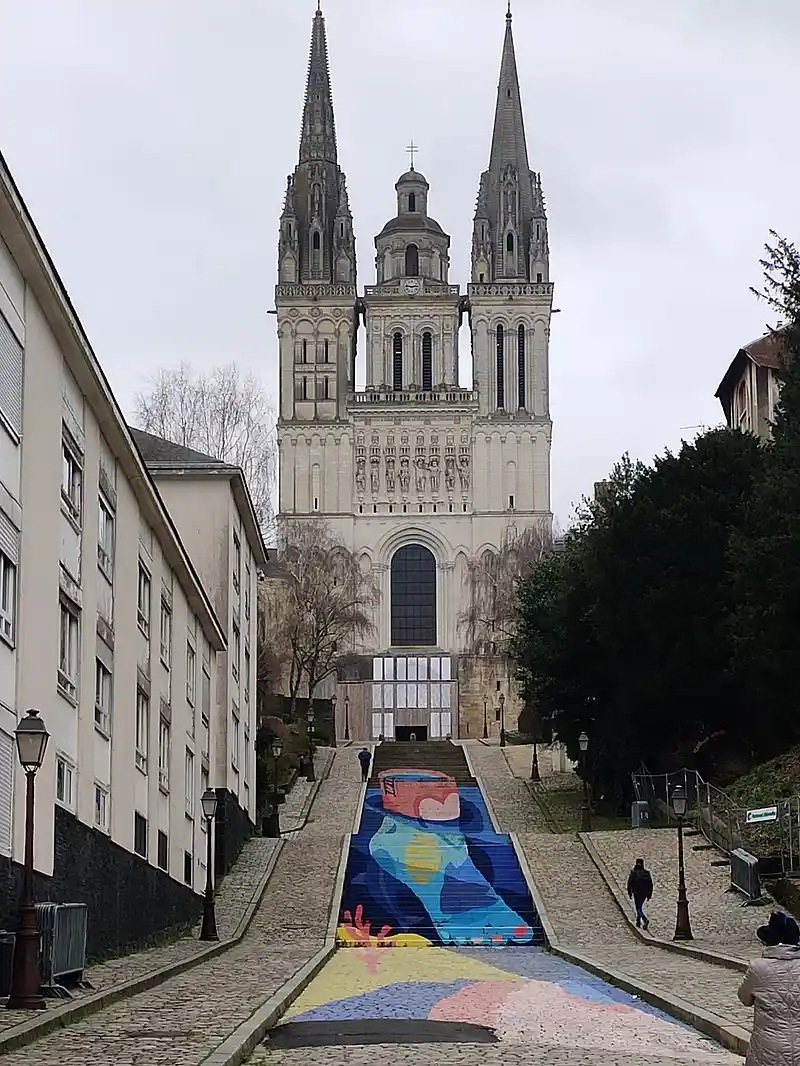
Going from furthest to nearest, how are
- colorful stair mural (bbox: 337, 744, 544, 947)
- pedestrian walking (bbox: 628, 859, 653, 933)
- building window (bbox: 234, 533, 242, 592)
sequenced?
1. building window (bbox: 234, 533, 242, 592)
2. colorful stair mural (bbox: 337, 744, 544, 947)
3. pedestrian walking (bbox: 628, 859, 653, 933)

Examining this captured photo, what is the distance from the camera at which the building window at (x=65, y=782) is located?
22016 millimetres

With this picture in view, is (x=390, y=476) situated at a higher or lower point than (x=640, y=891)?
higher

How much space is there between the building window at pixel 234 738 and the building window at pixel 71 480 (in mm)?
20121

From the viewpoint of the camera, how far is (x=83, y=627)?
2366 centimetres

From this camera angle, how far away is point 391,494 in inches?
3964

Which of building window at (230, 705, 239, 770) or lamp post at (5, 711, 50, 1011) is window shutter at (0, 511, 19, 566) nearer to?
lamp post at (5, 711, 50, 1011)

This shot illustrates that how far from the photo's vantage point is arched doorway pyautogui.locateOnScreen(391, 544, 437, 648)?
98.9 m

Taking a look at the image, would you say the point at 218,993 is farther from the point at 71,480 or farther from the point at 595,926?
the point at 595,926

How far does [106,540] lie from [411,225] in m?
84.4

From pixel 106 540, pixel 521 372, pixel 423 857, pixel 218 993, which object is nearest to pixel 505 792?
pixel 423 857

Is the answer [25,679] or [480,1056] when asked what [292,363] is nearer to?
[25,679]

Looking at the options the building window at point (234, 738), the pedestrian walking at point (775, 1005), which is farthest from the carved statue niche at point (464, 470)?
the pedestrian walking at point (775, 1005)

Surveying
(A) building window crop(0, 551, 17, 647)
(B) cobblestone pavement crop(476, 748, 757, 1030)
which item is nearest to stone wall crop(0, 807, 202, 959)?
(A) building window crop(0, 551, 17, 647)

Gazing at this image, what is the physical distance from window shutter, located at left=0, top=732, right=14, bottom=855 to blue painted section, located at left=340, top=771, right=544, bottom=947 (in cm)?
1483
